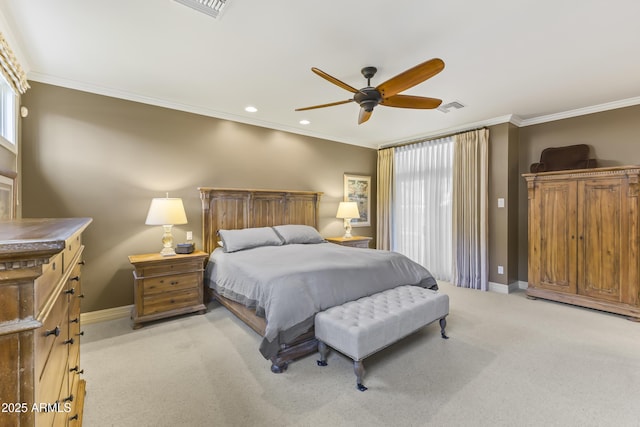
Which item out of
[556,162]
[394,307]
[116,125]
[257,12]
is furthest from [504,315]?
[116,125]

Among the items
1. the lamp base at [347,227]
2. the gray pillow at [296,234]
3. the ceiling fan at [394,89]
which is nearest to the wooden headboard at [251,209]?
the gray pillow at [296,234]

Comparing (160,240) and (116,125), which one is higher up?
(116,125)

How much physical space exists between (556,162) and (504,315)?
2.37m

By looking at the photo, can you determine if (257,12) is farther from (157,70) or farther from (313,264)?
(313,264)

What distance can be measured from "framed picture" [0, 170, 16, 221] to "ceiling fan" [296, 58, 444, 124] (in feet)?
8.35

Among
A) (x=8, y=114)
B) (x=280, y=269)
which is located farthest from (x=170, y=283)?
(x=8, y=114)

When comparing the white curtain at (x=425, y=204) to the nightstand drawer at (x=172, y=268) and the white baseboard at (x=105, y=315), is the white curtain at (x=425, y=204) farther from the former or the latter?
the white baseboard at (x=105, y=315)

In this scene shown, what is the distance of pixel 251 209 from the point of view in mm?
4418

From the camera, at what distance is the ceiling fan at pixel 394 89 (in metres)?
2.17

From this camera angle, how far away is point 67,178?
125 inches

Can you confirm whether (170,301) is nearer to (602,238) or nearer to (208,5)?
(208,5)

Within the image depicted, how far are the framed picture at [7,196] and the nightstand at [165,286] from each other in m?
1.05

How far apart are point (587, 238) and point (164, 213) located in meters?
5.23

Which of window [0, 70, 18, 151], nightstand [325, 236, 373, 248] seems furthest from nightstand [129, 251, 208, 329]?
nightstand [325, 236, 373, 248]
